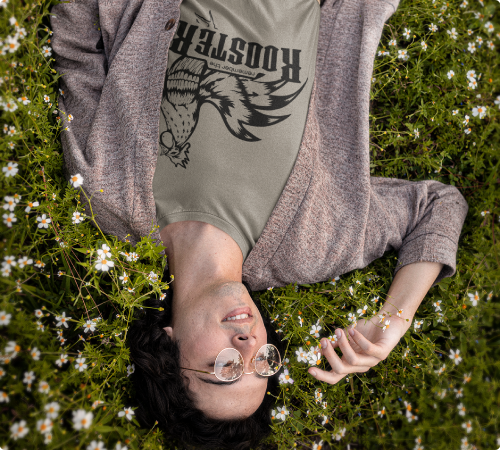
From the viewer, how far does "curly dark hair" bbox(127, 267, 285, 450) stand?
92.6 inches

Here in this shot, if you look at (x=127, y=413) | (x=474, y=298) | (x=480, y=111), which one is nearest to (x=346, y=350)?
(x=474, y=298)

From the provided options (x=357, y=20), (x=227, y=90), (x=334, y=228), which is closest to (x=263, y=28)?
Result: (x=227, y=90)

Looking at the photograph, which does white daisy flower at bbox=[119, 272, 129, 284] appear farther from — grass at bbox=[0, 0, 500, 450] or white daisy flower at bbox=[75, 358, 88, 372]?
white daisy flower at bbox=[75, 358, 88, 372]

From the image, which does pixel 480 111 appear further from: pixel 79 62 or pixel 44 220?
pixel 44 220

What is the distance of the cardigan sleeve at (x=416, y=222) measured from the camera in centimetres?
274

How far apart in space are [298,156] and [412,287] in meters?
1.28

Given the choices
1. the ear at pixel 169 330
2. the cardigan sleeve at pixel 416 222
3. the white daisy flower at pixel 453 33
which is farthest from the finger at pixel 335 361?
the white daisy flower at pixel 453 33

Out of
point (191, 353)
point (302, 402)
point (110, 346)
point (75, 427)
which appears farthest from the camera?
point (302, 402)

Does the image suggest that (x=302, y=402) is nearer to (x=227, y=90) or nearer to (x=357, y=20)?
(x=227, y=90)

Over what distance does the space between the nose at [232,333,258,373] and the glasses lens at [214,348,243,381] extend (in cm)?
4

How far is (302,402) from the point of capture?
112 inches

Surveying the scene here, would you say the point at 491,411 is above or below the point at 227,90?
below

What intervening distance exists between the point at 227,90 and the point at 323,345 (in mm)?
1807

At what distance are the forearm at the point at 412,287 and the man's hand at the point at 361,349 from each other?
0.35 feet
